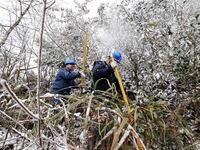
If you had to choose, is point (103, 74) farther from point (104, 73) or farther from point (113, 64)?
point (113, 64)

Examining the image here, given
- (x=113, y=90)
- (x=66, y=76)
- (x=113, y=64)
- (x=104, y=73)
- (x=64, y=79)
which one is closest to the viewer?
(x=113, y=90)

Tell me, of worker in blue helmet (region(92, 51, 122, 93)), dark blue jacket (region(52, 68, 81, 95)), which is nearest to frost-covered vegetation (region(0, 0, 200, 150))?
dark blue jacket (region(52, 68, 81, 95))

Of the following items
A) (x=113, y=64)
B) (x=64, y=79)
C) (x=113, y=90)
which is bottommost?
(x=113, y=90)

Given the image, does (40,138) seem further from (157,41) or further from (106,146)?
(157,41)

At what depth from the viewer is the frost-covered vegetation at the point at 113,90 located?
10.2ft

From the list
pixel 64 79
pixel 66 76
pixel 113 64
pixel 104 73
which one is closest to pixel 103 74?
pixel 104 73

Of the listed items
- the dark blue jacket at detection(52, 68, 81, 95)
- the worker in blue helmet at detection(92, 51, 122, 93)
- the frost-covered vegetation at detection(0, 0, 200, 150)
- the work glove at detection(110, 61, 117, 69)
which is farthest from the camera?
the dark blue jacket at detection(52, 68, 81, 95)

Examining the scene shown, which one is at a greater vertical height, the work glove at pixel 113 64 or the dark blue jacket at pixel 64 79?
the work glove at pixel 113 64

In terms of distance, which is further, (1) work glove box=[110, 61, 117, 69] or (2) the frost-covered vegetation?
(1) work glove box=[110, 61, 117, 69]

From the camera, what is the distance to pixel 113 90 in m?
3.71

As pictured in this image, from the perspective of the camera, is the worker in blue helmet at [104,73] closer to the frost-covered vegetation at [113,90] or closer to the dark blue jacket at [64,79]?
the frost-covered vegetation at [113,90]

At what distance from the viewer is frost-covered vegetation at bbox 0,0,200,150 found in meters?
3.10

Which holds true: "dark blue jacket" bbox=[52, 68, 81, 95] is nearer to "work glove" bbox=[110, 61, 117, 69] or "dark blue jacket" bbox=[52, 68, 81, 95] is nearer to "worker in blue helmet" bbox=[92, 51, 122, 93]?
"worker in blue helmet" bbox=[92, 51, 122, 93]

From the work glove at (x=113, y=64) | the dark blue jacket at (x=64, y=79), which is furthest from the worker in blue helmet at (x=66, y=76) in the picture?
Answer: the work glove at (x=113, y=64)
